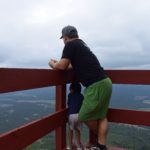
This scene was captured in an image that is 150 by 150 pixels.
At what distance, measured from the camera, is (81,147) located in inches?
201

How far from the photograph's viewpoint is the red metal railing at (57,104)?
363 centimetres

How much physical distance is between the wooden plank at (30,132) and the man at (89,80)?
276 millimetres

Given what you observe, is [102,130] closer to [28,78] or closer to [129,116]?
[129,116]

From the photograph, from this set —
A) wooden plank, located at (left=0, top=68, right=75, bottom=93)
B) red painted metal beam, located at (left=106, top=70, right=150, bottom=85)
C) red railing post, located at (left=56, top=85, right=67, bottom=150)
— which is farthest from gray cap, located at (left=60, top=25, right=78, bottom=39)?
red painted metal beam, located at (left=106, top=70, right=150, bottom=85)

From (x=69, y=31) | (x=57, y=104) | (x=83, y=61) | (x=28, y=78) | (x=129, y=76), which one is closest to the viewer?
(x=28, y=78)

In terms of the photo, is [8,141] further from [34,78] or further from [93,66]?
[93,66]

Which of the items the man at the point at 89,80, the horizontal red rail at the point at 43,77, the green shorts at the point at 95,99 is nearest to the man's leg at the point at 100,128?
the man at the point at 89,80

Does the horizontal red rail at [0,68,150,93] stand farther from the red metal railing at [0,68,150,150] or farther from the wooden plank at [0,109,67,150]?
the wooden plank at [0,109,67,150]

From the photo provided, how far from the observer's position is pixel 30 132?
13.3ft

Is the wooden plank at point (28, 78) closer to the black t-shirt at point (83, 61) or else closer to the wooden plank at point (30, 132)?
the black t-shirt at point (83, 61)

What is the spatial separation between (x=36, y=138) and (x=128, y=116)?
143cm

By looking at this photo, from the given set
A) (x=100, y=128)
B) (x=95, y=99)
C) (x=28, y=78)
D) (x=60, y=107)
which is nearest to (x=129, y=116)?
(x=100, y=128)

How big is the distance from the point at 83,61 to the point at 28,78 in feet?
3.44

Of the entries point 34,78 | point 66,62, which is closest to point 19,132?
point 34,78
